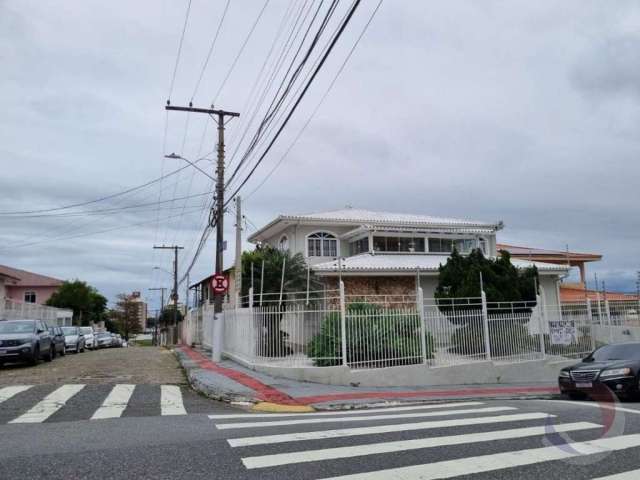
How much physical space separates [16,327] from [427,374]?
45.0ft

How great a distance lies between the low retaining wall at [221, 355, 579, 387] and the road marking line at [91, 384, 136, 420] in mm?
4039

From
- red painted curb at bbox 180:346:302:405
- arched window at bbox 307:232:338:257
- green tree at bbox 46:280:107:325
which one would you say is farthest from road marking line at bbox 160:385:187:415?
green tree at bbox 46:280:107:325

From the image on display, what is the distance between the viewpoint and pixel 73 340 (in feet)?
93.0

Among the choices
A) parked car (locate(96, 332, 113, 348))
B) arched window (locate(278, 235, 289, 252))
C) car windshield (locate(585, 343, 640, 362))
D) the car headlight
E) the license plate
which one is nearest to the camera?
the car headlight

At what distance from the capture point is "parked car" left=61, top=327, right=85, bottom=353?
27.9 meters

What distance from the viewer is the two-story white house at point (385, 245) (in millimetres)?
23047

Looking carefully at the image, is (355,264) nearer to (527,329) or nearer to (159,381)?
(527,329)

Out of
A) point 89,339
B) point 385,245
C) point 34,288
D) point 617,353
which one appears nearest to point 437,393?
point 617,353

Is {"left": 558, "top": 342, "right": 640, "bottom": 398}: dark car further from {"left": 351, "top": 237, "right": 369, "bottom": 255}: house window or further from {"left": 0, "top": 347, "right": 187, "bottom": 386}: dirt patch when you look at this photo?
{"left": 351, "top": 237, "right": 369, "bottom": 255}: house window

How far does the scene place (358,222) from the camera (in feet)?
87.4

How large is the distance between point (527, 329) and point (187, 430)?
42.5 feet

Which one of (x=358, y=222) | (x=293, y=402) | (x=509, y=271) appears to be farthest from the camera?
(x=358, y=222)

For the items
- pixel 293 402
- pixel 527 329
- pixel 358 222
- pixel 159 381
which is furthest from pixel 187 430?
pixel 358 222

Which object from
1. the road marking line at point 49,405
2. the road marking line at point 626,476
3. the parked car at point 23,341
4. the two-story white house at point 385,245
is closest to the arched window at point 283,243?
the two-story white house at point 385,245
